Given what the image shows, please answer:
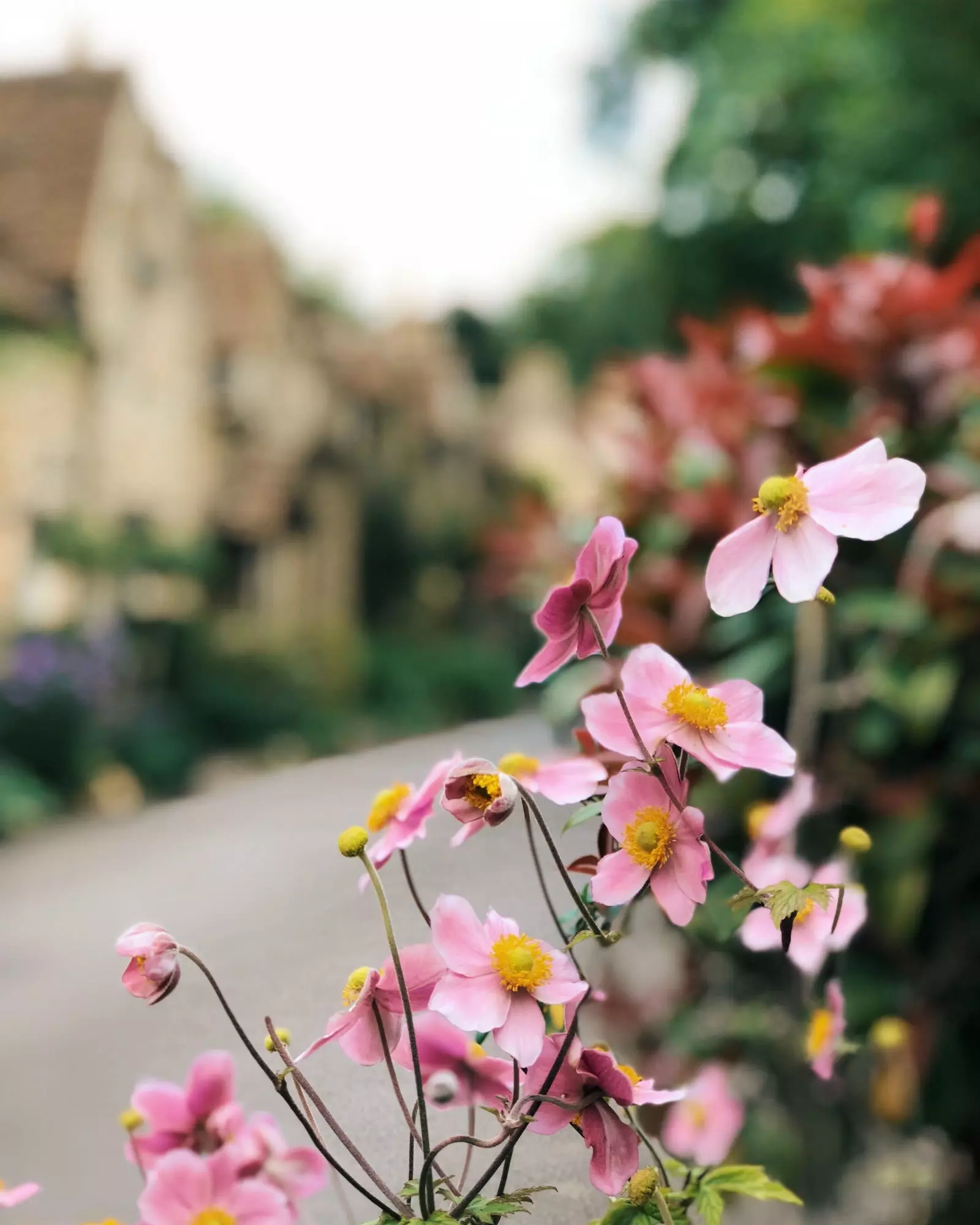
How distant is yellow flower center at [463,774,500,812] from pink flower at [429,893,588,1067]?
34mm

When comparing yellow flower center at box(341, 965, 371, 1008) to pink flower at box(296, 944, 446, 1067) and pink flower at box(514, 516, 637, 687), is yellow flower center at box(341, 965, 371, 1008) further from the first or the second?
pink flower at box(514, 516, 637, 687)

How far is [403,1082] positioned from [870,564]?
0.88 metres

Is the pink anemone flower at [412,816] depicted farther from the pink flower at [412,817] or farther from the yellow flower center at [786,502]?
the yellow flower center at [786,502]

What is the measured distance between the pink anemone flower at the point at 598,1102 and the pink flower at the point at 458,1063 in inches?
1.3

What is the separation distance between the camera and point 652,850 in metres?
0.34

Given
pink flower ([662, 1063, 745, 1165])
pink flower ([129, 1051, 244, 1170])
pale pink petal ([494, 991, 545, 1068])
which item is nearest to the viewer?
pale pink petal ([494, 991, 545, 1068])

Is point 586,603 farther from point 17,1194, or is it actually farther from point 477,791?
point 17,1194

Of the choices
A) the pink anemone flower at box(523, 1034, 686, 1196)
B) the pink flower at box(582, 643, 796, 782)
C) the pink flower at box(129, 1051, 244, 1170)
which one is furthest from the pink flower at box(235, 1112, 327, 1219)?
the pink flower at box(582, 643, 796, 782)

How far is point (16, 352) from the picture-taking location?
5684mm

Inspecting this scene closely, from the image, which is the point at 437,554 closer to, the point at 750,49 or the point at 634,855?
the point at 750,49

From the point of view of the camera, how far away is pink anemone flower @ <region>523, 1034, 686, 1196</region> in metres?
0.34

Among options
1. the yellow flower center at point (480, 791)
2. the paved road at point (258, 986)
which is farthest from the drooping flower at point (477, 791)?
the paved road at point (258, 986)

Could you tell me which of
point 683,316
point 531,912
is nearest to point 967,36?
point 683,316

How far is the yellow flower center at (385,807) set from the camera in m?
0.40
